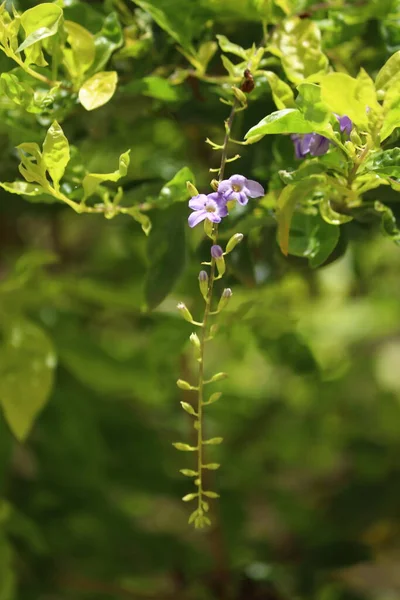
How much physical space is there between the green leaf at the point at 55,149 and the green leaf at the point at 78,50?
0.08 metres

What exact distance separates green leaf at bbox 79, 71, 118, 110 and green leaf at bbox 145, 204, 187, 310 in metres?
0.11

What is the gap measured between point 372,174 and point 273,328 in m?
0.27

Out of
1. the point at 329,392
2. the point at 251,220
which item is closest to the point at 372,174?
the point at 251,220

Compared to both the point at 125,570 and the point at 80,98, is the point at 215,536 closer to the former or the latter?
the point at 125,570

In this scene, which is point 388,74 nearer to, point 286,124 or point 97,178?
point 286,124

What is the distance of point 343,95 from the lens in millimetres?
398

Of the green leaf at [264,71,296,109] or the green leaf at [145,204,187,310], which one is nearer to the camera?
the green leaf at [264,71,296,109]

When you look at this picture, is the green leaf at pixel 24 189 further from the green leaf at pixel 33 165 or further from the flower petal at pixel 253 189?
the flower petal at pixel 253 189

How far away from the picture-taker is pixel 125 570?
879 millimetres

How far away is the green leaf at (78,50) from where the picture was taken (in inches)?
19.8

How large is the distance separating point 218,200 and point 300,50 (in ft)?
0.47

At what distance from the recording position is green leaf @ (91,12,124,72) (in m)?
0.52

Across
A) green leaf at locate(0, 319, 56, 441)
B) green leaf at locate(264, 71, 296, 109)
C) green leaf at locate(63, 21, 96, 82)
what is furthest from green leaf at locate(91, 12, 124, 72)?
green leaf at locate(0, 319, 56, 441)

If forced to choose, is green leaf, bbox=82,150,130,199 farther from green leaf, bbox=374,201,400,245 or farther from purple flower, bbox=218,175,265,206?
green leaf, bbox=374,201,400,245
